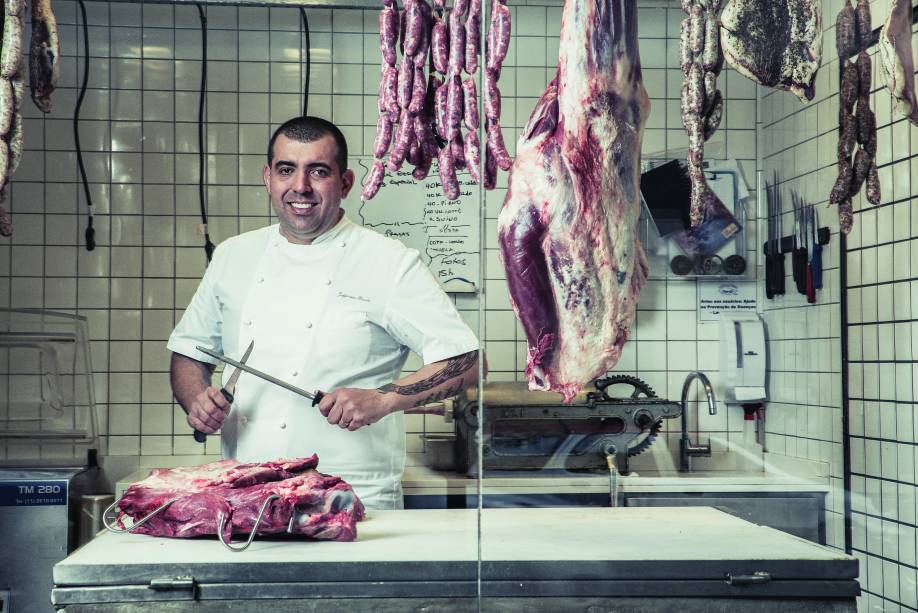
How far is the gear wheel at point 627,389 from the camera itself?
5.62 ft

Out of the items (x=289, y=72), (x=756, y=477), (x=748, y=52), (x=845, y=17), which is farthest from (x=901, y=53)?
(x=289, y=72)

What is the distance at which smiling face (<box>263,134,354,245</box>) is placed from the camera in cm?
269

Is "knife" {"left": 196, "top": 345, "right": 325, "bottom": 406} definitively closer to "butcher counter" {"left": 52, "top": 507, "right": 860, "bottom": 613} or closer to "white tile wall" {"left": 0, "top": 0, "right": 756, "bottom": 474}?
"butcher counter" {"left": 52, "top": 507, "right": 860, "bottom": 613}

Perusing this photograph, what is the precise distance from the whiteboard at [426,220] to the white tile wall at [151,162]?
180 mm

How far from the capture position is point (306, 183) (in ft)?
8.84

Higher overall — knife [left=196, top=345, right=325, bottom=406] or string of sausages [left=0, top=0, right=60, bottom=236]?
string of sausages [left=0, top=0, right=60, bottom=236]

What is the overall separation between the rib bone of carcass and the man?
1.21m

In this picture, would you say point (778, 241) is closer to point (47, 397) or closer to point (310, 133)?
point (310, 133)

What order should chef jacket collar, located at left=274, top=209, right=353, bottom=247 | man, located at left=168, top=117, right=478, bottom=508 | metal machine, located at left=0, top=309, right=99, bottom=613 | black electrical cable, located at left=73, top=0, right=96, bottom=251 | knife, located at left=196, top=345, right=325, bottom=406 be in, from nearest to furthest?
knife, located at left=196, top=345, right=325, bottom=406
man, located at left=168, top=117, right=478, bottom=508
chef jacket collar, located at left=274, top=209, right=353, bottom=247
metal machine, located at left=0, top=309, right=99, bottom=613
black electrical cable, located at left=73, top=0, right=96, bottom=251

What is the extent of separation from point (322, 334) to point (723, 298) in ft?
4.19

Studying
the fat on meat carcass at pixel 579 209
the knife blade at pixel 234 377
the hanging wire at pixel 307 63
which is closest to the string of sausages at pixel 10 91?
the knife blade at pixel 234 377

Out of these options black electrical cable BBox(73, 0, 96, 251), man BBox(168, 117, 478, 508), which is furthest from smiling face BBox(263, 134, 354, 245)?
black electrical cable BBox(73, 0, 96, 251)

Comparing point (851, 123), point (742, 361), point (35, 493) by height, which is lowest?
point (35, 493)

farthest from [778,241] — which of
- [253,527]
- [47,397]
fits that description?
[47,397]
